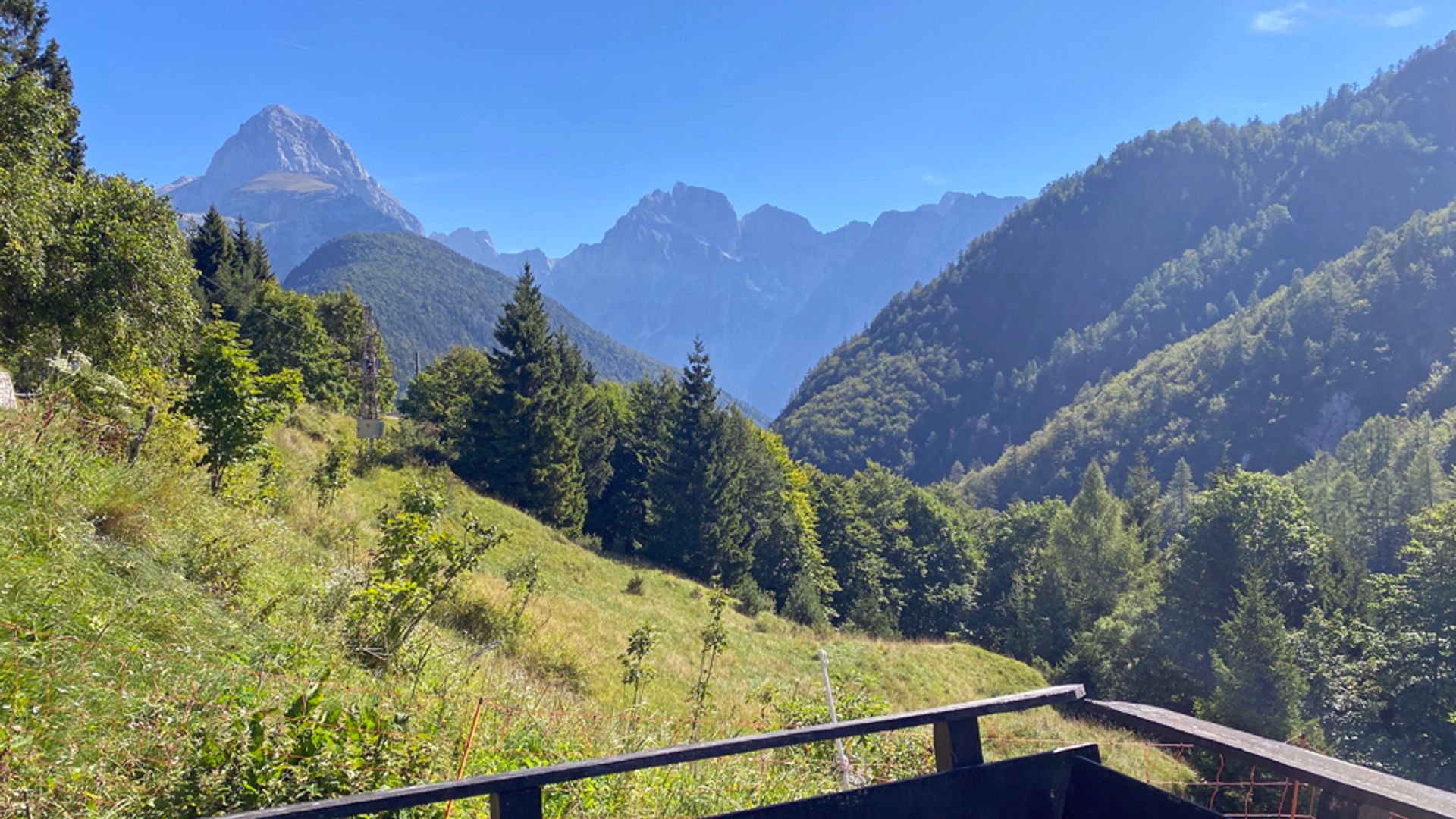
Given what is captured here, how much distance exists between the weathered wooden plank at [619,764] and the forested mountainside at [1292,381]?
144 meters

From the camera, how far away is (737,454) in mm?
41531

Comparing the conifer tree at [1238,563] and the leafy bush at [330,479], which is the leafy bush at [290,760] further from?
the conifer tree at [1238,563]

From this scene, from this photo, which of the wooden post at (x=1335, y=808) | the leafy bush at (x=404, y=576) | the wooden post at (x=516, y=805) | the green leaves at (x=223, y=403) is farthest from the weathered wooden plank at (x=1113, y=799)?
the green leaves at (x=223, y=403)

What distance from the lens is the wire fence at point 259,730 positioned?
7.93ft

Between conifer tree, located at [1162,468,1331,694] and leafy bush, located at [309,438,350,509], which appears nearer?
leafy bush, located at [309,438,350,509]

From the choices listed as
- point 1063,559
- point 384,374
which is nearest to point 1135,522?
point 1063,559

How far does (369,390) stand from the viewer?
28.1m

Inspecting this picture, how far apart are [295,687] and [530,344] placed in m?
30.9

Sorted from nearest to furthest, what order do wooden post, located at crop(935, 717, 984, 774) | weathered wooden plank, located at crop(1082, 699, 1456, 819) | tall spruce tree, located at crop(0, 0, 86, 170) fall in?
weathered wooden plank, located at crop(1082, 699, 1456, 819) < wooden post, located at crop(935, 717, 984, 774) < tall spruce tree, located at crop(0, 0, 86, 170)

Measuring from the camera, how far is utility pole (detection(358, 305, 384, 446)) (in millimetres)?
24219

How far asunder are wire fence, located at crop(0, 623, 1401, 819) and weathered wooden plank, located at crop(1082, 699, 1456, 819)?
9 cm

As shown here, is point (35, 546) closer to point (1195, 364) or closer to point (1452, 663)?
point (1452, 663)

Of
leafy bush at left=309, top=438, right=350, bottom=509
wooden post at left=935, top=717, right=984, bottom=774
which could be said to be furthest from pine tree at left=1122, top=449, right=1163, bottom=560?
wooden post at left=935, top=717, right=984, bottom=774

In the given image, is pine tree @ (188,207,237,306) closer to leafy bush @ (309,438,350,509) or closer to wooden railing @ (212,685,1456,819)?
leafy bush @ (309,438,350,509)
